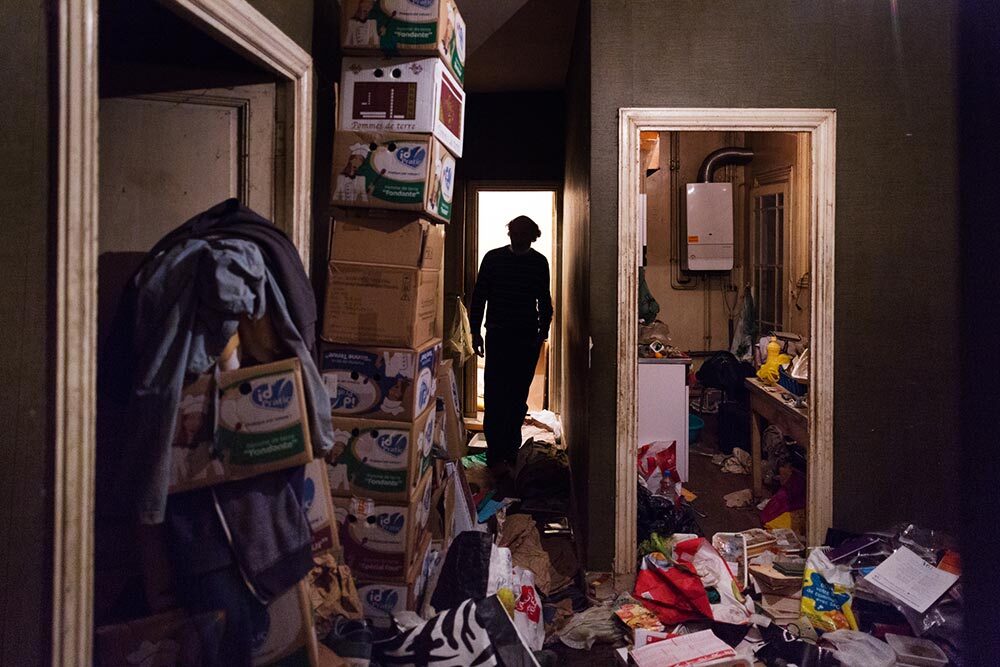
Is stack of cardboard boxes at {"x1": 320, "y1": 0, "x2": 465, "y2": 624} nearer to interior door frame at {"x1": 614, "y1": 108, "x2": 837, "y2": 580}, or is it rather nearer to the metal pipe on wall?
interior door frame at {"x1": 614, "y1": 108, "x2": 837, "y2": 580}

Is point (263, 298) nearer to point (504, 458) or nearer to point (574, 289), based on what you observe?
point (574, 289)

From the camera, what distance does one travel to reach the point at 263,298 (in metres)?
1.57

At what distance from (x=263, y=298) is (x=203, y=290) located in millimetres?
140

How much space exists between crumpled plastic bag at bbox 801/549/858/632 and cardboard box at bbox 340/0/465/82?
98.5 inches

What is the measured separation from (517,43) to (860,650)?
383cm

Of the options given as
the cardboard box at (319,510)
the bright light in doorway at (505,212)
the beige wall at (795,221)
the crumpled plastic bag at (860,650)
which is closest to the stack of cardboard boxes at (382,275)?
the cardboard box at (319,510)

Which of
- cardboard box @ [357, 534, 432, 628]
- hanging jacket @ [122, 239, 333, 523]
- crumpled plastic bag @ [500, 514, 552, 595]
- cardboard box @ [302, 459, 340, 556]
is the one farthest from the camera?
crumpled plastic bag @ [500, 514, 552, 595]

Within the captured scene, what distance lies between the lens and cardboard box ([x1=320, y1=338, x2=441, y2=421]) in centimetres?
229

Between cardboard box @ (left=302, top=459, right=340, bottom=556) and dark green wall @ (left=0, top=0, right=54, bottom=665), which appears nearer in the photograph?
dark green wall @ (left=0, top=0, right=54, bottom=665)

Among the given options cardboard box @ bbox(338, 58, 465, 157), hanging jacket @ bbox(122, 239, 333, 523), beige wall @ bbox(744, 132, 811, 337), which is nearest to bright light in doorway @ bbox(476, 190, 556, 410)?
beige wall @ bbox(744, 132, 811, 337)

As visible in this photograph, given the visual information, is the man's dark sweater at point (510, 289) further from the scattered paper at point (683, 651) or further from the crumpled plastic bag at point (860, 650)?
the crumpled plastic bag at point (860, 650)

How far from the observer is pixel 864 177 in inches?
114

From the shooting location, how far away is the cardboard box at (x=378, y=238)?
2273 millimetres

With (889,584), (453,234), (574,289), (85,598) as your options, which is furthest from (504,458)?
(85,598)
